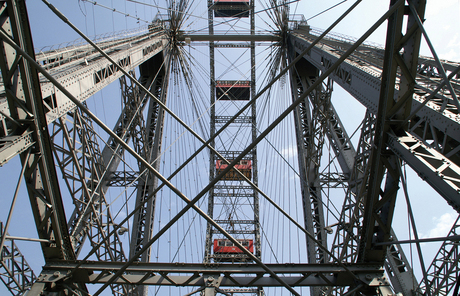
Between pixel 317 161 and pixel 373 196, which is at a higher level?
pixel 317 161

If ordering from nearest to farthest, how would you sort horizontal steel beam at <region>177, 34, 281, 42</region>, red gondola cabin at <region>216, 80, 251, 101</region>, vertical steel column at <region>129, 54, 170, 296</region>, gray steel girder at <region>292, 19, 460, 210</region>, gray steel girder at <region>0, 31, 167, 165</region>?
gray steel girder at <region>292, 19, 460, 210</region> → gray steel girder at <region>0, 31, 167, 165</region> → vertical steel column at <region>129, 54, 170, 296</region> → horizontal steel beam at <region>177, 34, 281, 42</region> → red gondola cabin at <region>216, 80, 251, 101</region>

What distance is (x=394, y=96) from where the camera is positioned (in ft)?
19.9

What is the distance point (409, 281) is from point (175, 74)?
1498cm

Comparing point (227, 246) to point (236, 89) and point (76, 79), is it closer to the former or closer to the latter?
point (236, 89)

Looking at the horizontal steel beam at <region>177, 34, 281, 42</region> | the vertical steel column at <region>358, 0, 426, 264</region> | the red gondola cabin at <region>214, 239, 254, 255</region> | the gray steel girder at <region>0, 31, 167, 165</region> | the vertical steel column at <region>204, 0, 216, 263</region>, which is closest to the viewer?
the vertical steel column at <region>358, 0, 426, 264</region>

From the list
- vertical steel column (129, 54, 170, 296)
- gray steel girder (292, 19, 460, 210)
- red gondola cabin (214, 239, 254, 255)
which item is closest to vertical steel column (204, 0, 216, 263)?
red gondola cabin (214, 239, 254, 255)

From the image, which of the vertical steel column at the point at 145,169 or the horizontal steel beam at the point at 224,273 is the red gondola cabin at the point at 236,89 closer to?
the vertical steel column at the point at 145,169

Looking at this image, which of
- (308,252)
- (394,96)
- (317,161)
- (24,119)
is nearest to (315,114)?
(317,161)

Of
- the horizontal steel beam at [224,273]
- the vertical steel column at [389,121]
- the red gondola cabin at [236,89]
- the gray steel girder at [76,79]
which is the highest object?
the red gondola cabin at [236,89]

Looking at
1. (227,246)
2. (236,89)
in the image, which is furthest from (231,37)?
(227,246)

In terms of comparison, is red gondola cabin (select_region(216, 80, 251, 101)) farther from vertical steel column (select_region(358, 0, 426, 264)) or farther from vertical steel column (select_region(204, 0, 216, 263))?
vertical steel column (select_region(358, 0, 426, 264))

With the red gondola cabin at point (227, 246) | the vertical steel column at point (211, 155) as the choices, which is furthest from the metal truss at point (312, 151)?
the red gondola cabin at point (227, 246)

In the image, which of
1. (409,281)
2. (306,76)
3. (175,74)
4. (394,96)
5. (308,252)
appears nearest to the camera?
(394,96)

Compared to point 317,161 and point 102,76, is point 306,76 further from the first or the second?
point 102,76
